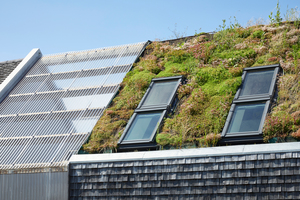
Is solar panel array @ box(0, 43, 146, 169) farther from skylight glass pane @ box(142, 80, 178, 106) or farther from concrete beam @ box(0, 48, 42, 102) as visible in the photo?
skylight glass pane @ box(142, 80, 178, 106)

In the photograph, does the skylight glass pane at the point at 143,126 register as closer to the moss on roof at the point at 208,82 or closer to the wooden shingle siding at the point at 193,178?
the moss on roof at the point at 208,82

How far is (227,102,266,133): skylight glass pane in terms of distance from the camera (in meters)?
6.86

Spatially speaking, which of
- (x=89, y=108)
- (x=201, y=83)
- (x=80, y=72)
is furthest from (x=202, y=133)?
(x=80, y=72)

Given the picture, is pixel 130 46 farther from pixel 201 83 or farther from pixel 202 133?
pixel 202 133

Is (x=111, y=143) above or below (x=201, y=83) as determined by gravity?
below

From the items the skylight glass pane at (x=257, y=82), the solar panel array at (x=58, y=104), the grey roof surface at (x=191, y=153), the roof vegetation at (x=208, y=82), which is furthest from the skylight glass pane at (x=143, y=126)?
the skylight glass pane at (x=257, y=82)

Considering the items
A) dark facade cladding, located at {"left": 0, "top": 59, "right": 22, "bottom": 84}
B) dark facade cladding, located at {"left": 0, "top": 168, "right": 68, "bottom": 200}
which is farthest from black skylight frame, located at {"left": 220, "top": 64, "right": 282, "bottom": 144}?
dark facade cladding, located at {"left": 0, "top": 59, "right": 22, "bottom": 84}

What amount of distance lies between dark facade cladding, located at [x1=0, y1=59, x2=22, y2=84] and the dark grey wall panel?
5256mm

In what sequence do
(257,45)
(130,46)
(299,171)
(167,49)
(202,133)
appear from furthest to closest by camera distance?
(130,46) → (167,49) → (257,45) → (202,133) → (299,171)

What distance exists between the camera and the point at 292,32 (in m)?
9.08

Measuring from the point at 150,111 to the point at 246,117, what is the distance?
2.35 m

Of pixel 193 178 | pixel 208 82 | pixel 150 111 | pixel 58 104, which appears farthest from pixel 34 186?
pixel 208 82

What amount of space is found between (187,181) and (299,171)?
2.03 m

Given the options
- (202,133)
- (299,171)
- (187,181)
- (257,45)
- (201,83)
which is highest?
(257,45)
